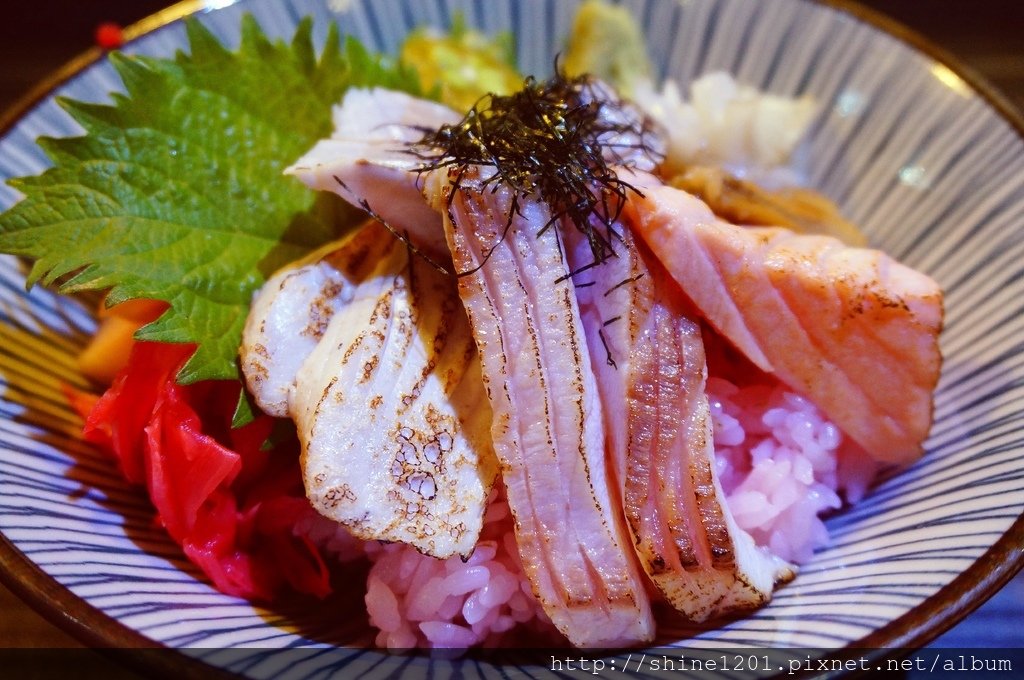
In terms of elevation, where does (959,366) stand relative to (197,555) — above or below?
above

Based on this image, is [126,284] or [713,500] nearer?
[713,500]

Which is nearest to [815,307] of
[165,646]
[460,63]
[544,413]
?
[544,413]

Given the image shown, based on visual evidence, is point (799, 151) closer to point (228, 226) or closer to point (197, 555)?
point (228, 226)

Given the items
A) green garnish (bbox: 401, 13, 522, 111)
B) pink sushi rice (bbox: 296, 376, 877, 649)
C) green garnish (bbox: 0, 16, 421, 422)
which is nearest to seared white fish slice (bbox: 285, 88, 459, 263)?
green garnish (bbox: 0, 16, 421, 422)

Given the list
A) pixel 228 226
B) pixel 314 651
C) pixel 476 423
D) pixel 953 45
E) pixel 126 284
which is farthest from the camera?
pixel 953 45

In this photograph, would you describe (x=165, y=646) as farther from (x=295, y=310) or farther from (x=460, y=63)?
(x=460, y=63)

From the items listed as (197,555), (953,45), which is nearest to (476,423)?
(197,555)
